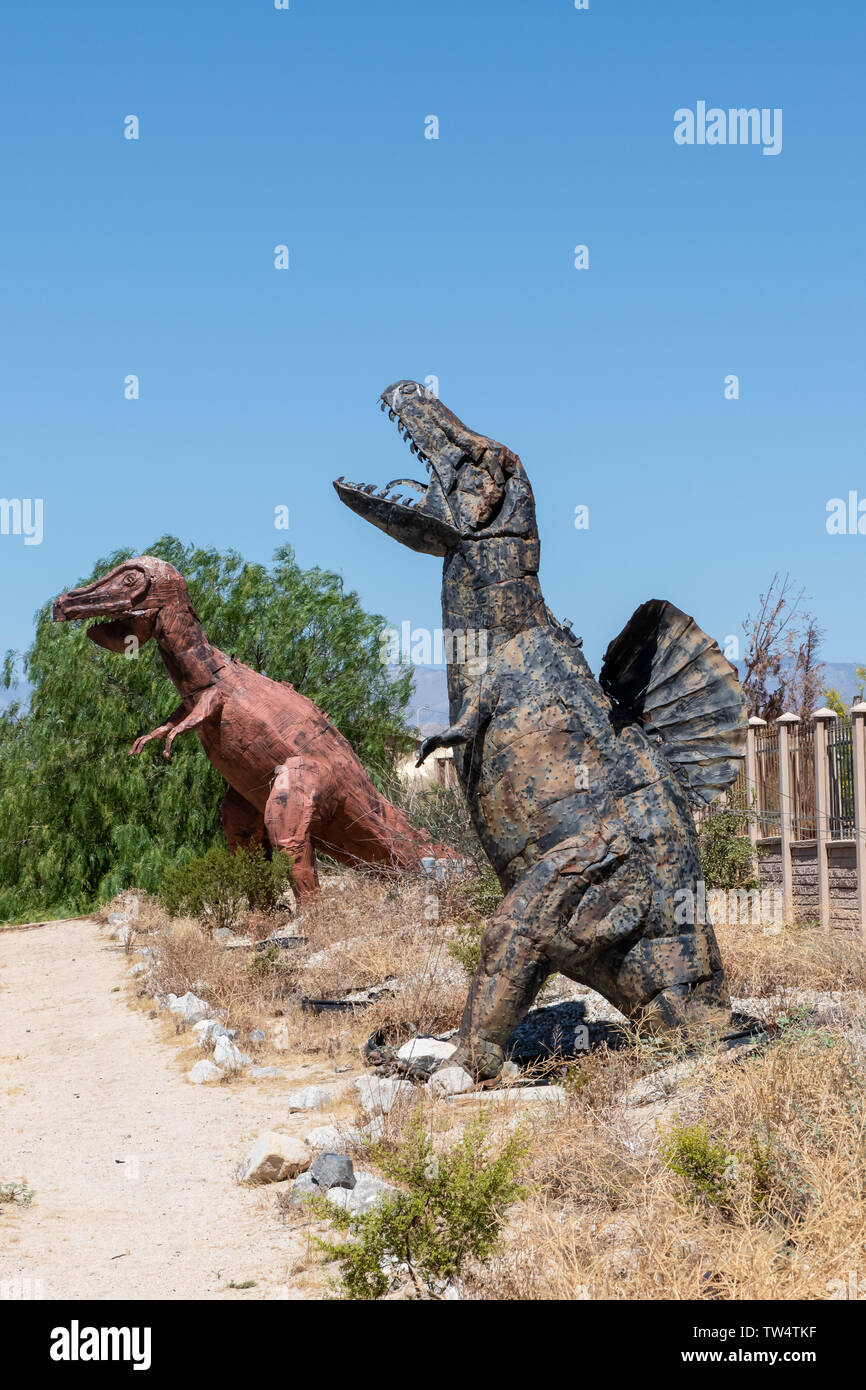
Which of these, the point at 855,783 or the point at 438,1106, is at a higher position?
the point at 855,783

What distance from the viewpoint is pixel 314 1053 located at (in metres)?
6.93

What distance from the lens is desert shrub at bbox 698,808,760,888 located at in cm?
1248

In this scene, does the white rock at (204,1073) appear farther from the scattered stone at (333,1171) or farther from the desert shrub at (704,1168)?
the desert shrub at (704,1168)

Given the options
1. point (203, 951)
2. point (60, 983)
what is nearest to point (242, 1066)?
point (203, 951)

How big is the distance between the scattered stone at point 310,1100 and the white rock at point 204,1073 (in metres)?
0.82

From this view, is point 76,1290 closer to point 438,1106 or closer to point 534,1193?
point 534,1193

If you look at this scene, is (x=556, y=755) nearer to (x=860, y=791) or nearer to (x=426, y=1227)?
(x=426, y=1227)

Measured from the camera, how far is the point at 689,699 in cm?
597

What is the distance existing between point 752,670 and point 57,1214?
64.9 feet

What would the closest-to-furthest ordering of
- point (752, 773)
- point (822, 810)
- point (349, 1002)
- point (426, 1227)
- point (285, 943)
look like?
point (426, 1227) → point (349, 1002) → point (285, 943) → point (822, 810) → point (752, 773)

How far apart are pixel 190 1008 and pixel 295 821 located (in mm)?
3162

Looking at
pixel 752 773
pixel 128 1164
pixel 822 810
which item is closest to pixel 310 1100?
pixel 128 1164

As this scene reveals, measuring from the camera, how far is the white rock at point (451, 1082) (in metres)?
5.38
